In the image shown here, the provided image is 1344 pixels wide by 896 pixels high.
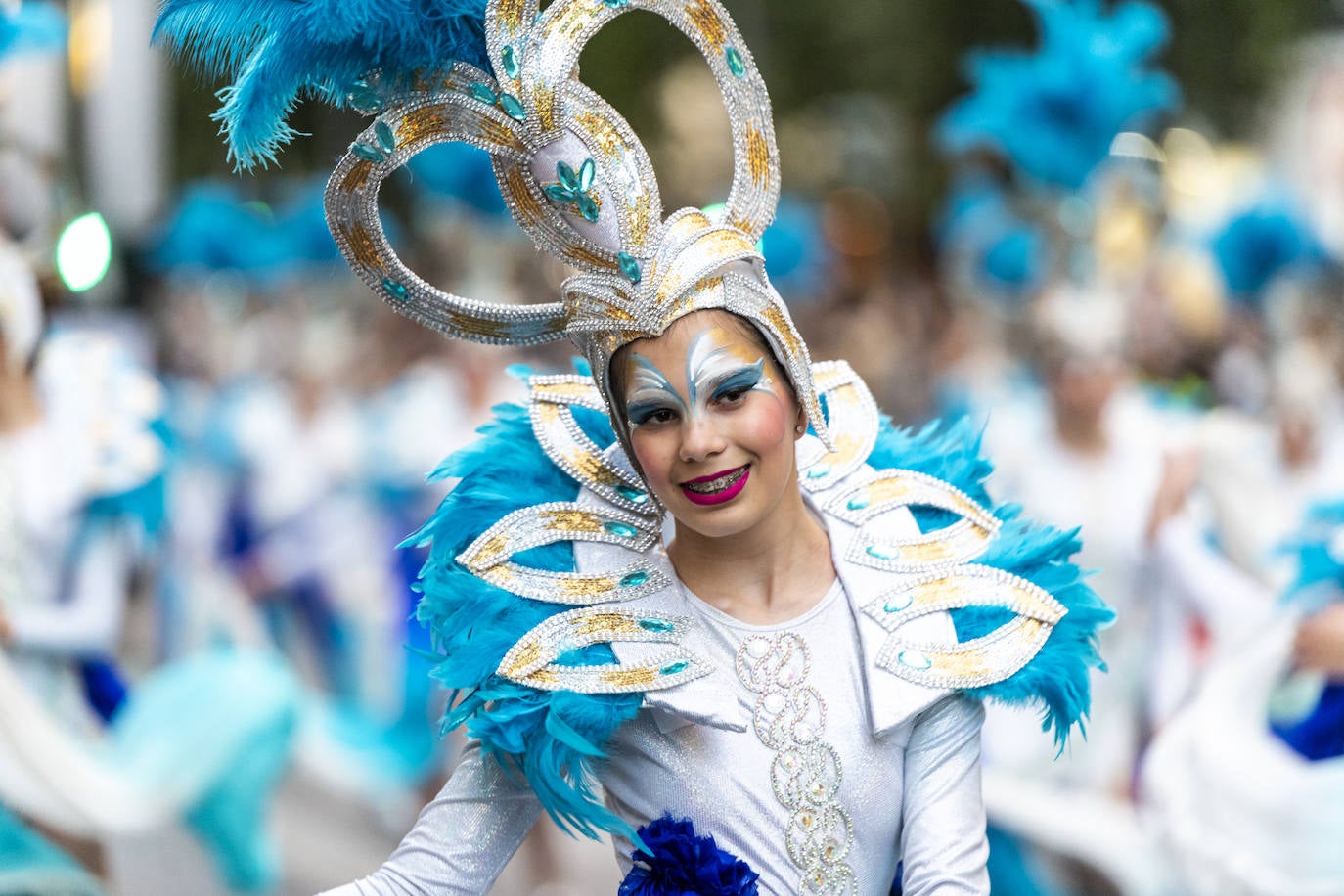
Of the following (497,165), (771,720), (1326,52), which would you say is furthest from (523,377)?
(1326,52)

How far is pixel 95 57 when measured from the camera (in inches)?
601

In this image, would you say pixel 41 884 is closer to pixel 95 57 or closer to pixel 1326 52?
pixel 95 57

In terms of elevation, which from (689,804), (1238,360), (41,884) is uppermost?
(1238,360)

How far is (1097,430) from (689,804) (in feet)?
15.3

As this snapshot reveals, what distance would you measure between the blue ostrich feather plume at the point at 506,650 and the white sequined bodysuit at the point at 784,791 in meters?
0.08

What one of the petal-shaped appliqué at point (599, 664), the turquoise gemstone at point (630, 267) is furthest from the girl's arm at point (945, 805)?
the turquoise gemstone at point (630, 267)

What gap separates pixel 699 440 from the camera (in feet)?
8.85

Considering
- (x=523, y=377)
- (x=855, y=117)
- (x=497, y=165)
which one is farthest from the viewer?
(x=855, y=117)

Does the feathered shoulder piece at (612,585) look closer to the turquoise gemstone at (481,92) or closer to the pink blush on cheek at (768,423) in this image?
the pink blush on cheek at (768,423)

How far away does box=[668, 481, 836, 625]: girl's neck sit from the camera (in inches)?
115

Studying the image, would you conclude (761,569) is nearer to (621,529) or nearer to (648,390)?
(621,529)

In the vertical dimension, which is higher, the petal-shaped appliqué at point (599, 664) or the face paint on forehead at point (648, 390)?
the face paint on forehead at point (648, 390)

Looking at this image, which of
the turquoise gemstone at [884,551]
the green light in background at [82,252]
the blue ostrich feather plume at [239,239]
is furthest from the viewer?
the blue ostrich feather plume at [239,239]

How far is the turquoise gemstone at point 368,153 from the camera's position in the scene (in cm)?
272
